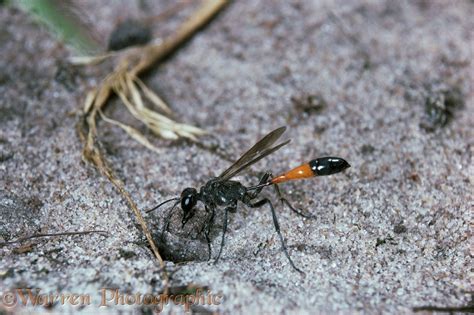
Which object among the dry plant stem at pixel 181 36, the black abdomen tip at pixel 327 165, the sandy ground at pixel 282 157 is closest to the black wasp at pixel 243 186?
the black abdomen tip at pixel 327 165

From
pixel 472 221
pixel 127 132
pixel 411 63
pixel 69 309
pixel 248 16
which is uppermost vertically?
pixel 248 16

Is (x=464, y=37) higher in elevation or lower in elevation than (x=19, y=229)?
higher

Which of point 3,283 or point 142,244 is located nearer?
point 3,283

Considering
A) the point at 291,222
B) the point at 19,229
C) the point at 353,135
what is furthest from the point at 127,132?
the point at 353,135

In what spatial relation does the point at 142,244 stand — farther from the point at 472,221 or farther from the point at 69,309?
the point at 472,221

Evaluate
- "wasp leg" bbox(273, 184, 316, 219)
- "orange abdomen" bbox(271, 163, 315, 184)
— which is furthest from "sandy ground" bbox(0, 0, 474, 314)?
"orange abdomen" bbox(271, 163, 315, 184)

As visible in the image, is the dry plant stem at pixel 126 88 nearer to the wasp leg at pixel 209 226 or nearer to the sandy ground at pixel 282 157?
the sandy ground at pixel 282 157

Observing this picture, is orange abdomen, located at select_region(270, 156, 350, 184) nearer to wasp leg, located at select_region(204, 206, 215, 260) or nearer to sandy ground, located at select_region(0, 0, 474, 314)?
sandy ground, located at select_region(0, 0, 474, 314)
